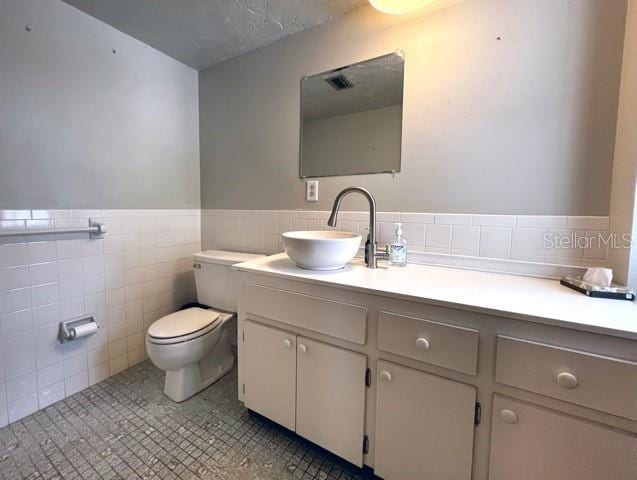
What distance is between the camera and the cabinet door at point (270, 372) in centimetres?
118

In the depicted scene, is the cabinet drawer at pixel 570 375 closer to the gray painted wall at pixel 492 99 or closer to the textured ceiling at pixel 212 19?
the gray painted wall at pixel 492 99

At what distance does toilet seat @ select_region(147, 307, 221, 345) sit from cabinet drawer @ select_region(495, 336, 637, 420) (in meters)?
1.38

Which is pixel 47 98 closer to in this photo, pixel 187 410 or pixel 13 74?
pixel 13 74

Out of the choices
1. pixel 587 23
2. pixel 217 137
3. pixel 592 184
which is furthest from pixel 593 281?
pixel 217 137

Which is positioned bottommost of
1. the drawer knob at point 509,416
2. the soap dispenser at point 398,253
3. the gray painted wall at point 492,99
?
the drawer knob at point 509,416

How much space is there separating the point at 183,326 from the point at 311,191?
41.5 inches

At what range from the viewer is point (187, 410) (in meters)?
1.46

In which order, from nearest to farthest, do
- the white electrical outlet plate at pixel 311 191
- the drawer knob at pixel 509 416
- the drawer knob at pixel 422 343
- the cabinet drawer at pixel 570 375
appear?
the cabinet drawer at pixel 570 375 < the drawer knob at pixel 509 416 < the drawer knob at pixel 422 343 < the white electrical outlet plate at pixel 311 191

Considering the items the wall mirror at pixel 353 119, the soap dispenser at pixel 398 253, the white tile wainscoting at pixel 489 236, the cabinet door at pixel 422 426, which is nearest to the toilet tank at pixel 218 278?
the white tile wainscoting at pixel 489 236

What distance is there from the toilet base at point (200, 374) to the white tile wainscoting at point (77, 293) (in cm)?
51

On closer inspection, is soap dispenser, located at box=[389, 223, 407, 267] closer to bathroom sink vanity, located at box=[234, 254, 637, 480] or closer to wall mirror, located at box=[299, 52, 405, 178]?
bathroom sink vanity, located at box=[234, 254, 637, 480]

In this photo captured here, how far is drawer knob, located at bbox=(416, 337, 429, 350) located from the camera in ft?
2.89

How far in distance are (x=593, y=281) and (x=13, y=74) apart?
102 inches

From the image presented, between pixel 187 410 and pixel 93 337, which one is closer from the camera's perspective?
pixel 187 410
